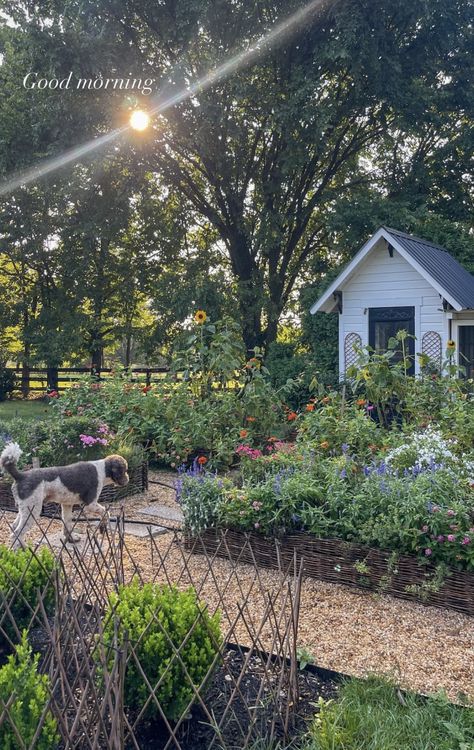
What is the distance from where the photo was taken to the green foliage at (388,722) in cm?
244

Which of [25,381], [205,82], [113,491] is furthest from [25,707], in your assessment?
[25,381]

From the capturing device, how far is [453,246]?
583 inches

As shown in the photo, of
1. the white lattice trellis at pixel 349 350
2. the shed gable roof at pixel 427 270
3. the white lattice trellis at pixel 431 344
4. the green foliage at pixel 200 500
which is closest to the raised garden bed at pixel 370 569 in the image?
the green foliage at pixel 200 500

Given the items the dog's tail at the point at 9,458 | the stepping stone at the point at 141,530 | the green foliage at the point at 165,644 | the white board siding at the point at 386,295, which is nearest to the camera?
the green foliage at the point at 165,644

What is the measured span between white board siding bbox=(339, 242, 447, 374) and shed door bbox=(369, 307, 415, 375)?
0.28 feet

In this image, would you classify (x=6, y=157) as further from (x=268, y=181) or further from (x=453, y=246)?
(x=453, y=246)

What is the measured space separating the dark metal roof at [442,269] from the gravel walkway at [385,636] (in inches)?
325

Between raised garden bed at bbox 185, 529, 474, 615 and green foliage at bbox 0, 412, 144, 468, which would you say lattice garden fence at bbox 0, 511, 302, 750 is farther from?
green foliage at bbox 0, 412, 144, 468

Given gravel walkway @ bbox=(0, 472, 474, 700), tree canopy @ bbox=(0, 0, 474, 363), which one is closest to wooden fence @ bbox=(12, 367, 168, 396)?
tree canopy @ bbox=(0, 0, 474, 363)

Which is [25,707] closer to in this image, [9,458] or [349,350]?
[9,458]

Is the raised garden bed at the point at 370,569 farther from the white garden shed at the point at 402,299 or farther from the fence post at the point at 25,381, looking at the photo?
the fence post at the point at 25,381

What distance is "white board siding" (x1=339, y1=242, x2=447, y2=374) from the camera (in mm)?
11734

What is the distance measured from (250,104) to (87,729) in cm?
1594

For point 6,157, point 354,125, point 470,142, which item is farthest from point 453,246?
point 6,157
